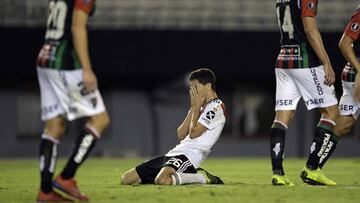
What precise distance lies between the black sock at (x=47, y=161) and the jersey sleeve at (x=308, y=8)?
11.0 ft

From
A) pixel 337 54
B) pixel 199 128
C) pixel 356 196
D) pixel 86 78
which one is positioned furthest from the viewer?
pixel 337 54

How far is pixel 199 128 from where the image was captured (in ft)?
35.6

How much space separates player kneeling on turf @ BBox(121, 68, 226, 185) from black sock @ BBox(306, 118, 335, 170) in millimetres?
1154

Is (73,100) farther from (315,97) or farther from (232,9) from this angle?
(232,9)

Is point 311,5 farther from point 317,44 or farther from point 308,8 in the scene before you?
point 317,44

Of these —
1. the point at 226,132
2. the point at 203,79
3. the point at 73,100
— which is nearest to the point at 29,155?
the point at 226,132

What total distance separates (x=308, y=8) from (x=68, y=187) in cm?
360

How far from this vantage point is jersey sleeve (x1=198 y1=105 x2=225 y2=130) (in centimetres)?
1088

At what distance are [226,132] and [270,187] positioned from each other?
1606 centimetres

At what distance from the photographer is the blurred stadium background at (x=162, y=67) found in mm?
23969

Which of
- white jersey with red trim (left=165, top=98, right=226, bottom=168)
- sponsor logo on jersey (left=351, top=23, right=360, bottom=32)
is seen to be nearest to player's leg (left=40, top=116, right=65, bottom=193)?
white jersey with red trim (left=165, top=98, right=226, bottom=168)

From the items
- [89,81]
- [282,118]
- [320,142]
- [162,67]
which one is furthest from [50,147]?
[162,67]

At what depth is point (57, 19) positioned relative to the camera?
847cm

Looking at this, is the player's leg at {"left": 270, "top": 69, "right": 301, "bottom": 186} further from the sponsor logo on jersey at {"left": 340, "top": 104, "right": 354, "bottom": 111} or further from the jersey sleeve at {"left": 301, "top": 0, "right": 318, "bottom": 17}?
the sponsor logo on jersey at {"left": 340, "top": 104, "right": 354, "bottom": 111}
